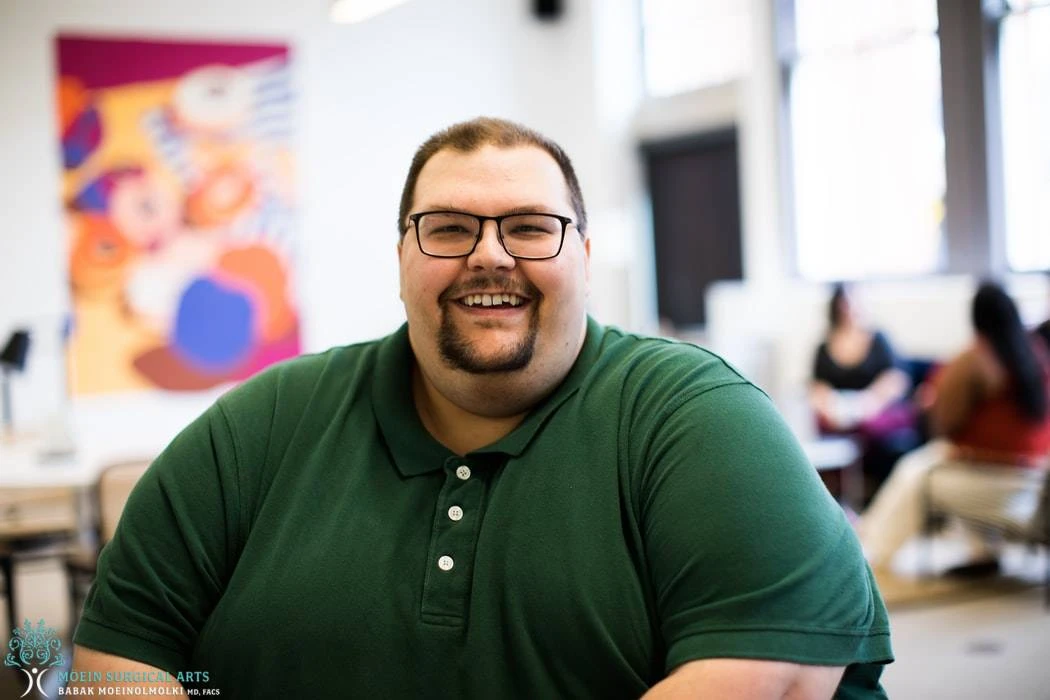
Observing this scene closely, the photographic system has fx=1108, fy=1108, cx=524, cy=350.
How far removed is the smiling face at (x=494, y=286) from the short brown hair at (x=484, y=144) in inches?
0.5

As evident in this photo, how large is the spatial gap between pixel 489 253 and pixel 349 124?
667 centimetres

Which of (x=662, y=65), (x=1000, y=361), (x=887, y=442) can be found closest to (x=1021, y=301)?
(x=887, y=442)

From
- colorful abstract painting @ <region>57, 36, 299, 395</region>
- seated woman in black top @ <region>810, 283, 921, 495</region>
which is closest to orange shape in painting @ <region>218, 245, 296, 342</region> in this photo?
colorful abstract painting @ <region>57, 36, 299, 395</region>

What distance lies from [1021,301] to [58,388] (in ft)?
18.5

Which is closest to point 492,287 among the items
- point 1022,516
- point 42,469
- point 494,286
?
point 494,286

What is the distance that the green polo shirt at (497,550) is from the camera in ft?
4.28

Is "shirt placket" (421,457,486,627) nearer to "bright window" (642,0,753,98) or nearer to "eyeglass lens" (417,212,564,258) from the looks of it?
Result: "eyeglass lens" (417,212,564,258)

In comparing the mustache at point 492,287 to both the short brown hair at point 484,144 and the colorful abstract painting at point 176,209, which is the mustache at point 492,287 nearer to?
the short brown hair at point 484,144

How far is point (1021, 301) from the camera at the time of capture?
6152 millimetres

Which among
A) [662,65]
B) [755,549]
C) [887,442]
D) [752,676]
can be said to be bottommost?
[887,442]

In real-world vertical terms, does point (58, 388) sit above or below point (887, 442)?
above

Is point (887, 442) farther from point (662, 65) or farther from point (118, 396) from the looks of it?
point (118, 396)

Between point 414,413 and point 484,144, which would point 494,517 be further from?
point 484,144

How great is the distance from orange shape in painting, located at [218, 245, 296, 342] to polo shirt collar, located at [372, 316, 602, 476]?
19.6 feet
